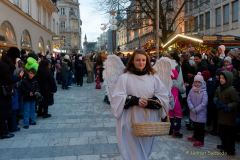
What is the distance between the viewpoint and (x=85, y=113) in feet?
41.2

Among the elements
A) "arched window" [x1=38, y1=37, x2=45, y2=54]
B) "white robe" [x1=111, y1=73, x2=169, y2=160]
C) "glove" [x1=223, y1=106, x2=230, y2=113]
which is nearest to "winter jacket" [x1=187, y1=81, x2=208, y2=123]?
"glove" [x1=223, y1=106, x2=230, y2=113]

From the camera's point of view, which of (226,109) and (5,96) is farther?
(5,96)

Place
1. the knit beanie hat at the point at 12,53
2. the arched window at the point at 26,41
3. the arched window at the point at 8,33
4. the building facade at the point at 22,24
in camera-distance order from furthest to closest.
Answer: the arched window at the point at 26,41 < the arched window at the point at 8,33 < the building facade at the point at 22,24 < the knit beanie hat at the point at 12,53

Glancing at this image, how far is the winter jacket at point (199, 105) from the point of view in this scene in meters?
8.09

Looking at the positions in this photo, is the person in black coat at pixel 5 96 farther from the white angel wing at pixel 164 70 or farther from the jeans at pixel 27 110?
the white angel wing at pixel 164 70

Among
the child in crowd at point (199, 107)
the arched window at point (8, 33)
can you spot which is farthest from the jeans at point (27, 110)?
the arched window at point (8, 33)

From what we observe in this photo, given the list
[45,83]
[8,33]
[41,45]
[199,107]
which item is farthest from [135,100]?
[41,45]

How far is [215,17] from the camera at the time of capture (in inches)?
1645

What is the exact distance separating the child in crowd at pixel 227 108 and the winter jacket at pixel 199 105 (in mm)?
671

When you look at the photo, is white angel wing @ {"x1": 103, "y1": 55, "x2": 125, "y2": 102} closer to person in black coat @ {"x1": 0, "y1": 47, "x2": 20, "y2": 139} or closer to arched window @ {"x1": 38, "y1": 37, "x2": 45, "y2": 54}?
person in black coat @ {"x1": 0, "y1": 47, "x2": 20, "y2": 139}

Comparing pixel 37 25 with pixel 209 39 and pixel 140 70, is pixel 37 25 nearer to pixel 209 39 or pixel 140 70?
pixel 209 39

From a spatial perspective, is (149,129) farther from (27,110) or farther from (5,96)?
(27,110)

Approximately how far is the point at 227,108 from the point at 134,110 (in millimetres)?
2880

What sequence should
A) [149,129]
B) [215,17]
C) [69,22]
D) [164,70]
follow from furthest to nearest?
[69,22]
[215,17]
[164,70]
[149,129]
